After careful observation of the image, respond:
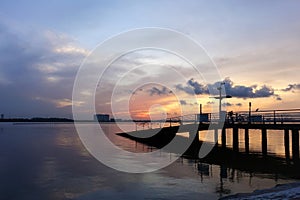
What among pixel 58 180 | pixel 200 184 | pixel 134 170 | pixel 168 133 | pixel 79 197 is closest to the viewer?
pixel 79 197

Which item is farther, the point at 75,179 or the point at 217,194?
the point at 75,179

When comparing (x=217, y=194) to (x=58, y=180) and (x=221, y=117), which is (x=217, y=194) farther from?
(x=221, y=117)

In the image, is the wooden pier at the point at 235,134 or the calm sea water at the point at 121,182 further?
the wooden pier at the point at 235,134

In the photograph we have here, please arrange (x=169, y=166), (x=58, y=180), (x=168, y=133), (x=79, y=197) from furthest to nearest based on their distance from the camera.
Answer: (x=168, y=133) → (x=169, y=166) → (x=58, y=180) → (x=79, y=197)

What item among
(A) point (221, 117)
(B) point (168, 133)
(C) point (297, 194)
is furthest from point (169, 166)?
(B) point (168, 133)

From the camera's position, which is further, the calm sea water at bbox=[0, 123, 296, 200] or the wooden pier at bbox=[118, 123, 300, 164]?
the wooden pier at bbox=[118, 123, 300, 164]

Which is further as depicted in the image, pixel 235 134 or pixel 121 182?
pixel 235 134

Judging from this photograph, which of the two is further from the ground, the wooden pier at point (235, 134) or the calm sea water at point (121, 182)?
the wooden pier at point (235, 134)

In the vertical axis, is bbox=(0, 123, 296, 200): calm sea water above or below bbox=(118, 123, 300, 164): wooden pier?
below

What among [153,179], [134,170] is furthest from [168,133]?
[153,179]

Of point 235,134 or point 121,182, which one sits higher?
point 235,134

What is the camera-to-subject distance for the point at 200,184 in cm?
1938

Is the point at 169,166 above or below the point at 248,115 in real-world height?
below

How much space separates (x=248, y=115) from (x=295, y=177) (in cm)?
1959
